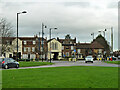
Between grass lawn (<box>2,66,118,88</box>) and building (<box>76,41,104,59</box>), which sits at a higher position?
building (<box>76,41,104,59</box>)

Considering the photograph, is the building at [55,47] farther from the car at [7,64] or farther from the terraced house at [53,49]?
the car at [7,64]

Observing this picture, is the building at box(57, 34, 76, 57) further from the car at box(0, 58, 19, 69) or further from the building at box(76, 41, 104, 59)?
the car at box(0, 58, 19, 69)

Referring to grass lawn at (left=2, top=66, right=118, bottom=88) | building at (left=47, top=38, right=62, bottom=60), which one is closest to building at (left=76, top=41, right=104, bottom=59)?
building at (left=47, top=38, right=62, bottom=60)

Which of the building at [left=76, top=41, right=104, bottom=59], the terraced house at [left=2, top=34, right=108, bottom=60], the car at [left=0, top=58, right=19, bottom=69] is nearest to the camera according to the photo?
the car at [left=0, top=58, right=19, bottom=69]

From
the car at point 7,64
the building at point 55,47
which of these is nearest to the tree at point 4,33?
the car at point 7,64

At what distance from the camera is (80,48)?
120 m

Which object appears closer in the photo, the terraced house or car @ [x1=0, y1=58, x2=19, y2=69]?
car @ [x1=0, y1=58, x2=19, y2=69]

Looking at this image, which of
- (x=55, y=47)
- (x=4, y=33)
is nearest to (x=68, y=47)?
(x=55, y=47)

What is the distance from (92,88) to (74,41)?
108 metres

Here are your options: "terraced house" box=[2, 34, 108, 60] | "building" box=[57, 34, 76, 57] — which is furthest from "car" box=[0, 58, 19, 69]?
"building" box=[57, 34, 76, 57]

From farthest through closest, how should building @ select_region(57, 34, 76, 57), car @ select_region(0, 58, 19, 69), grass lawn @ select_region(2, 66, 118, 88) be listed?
building @ select_region(57, 34, 76, 57) → car @ select_region(0, 58, 19, 69) → grass lawn @ select_region(2, 66, 118, 88)

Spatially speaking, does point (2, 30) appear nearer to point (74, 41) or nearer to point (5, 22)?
point (5, 22)

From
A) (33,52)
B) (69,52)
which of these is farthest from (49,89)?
(69,52)

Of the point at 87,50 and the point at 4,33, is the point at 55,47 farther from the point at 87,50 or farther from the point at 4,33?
the point at 4,33
